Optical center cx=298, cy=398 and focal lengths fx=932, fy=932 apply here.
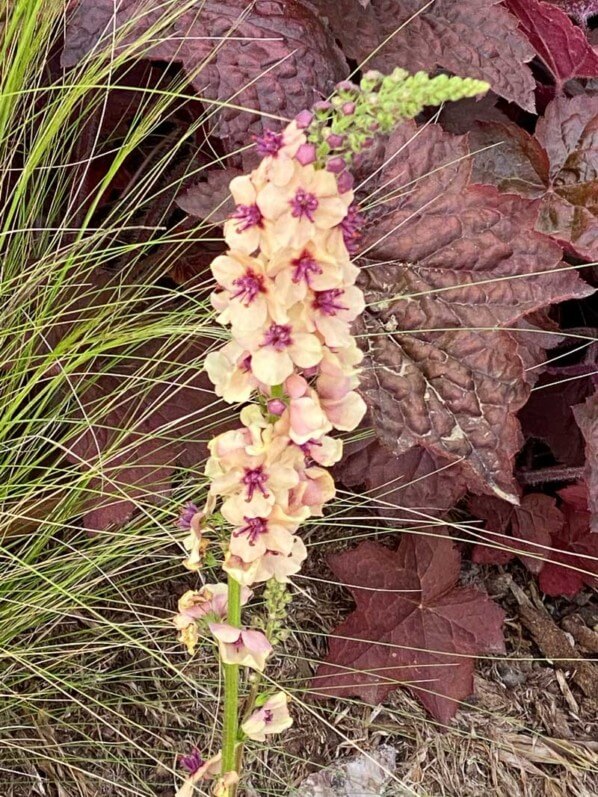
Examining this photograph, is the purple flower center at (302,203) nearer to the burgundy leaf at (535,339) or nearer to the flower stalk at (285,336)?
the flower stalk at (285,336)

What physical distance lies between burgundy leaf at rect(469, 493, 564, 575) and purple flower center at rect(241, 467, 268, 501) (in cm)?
67

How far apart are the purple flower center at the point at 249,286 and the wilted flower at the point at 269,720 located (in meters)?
0.30

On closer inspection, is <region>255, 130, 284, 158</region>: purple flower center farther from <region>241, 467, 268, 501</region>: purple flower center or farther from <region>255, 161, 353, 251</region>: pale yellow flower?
<region>241, 467, 268, 501</region>: purple flower center

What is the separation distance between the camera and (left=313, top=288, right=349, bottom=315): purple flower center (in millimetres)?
543

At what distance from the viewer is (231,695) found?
0.66 m

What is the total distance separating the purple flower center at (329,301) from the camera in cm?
54

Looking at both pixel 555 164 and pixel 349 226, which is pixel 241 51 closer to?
pixel 555 164

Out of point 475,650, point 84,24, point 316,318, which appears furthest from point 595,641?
point 84,24

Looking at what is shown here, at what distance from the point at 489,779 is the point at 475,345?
50cm

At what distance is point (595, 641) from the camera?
47.2 inches

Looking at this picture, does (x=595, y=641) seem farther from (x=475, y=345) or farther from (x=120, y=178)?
(x=120, y=178)

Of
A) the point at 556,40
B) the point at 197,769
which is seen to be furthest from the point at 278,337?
the point at 556,40

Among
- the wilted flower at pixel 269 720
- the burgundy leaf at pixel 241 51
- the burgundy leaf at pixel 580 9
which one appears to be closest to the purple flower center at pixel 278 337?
the wilted flower at pixel 269 720

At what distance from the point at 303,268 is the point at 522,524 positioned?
0.77 m
